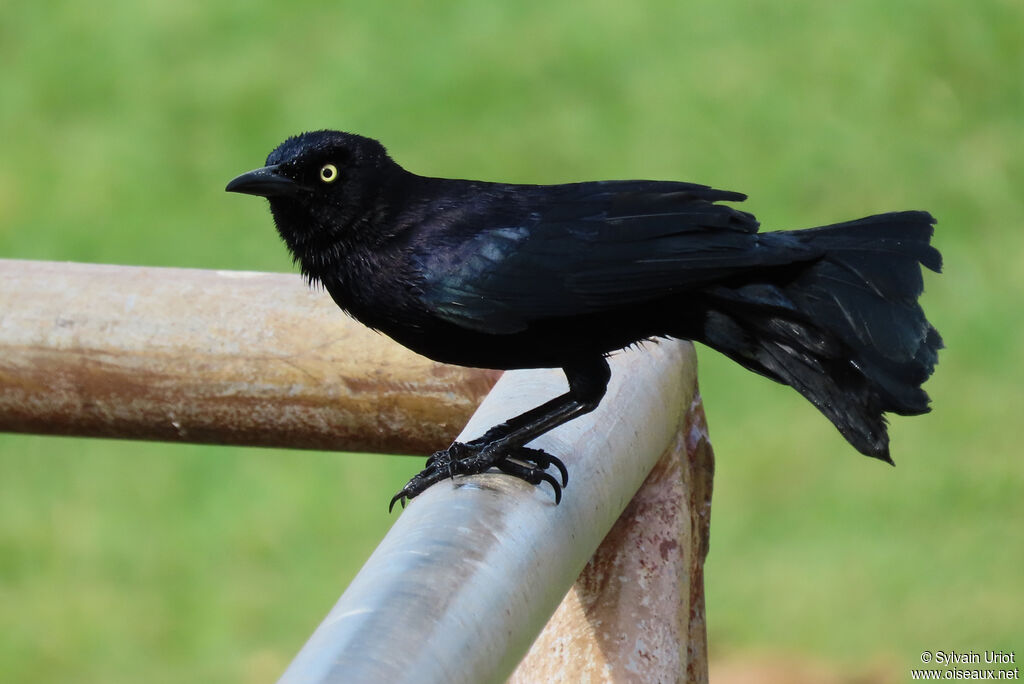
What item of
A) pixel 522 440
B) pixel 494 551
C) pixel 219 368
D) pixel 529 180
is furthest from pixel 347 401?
pixel 529 180

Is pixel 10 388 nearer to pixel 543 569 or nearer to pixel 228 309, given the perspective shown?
pixel 228 309

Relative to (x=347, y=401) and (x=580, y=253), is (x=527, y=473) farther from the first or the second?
(x=347, y=401)

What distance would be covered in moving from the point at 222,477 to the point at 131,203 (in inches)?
64.5

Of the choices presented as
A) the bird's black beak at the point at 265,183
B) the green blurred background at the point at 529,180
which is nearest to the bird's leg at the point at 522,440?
the bird's black beak at the point at 265,183

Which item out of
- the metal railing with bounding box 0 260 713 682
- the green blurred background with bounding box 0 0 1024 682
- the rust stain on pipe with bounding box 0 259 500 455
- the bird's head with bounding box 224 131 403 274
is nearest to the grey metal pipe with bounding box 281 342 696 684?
the metal railing with bounding box 0 260 713 682

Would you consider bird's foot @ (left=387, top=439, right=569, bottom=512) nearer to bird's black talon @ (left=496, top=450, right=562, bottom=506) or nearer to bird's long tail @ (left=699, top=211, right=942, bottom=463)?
bird's black talon @ (left=496, top=450, right=562, bottom=506)

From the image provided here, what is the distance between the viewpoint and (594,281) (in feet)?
7.52

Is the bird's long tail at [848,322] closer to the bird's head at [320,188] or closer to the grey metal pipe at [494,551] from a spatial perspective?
the grey metal pipe at [494,551]

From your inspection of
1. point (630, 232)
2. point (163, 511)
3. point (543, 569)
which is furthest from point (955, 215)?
point (543, 569)

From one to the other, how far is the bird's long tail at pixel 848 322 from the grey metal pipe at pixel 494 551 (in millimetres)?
228

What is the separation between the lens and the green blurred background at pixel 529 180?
17.1 feet

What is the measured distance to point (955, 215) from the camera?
6.32m

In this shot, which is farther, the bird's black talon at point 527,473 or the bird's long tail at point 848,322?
the bird's long tail at point 848,322

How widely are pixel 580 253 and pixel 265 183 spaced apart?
0.53 m
